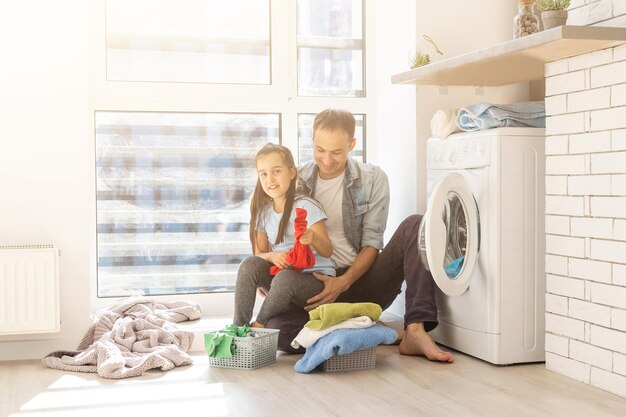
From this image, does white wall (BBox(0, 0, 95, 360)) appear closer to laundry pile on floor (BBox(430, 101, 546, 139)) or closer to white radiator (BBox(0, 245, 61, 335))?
white radiator (BBox(0, 245, 61, 335))

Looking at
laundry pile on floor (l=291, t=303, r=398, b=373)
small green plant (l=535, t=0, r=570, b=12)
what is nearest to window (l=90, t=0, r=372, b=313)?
laundry pile on floor (l=291, t=303, r=398, b=373)

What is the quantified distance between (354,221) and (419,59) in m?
0.69

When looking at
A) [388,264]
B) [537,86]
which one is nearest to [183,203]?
[388,264]

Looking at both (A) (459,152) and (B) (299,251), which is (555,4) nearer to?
(A) (459,152)

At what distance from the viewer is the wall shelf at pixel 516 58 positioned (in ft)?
7.83

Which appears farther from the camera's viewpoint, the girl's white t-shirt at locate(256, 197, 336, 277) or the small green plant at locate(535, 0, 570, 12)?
the girl's white t-shirt at locate(256, 197, 336, 277)

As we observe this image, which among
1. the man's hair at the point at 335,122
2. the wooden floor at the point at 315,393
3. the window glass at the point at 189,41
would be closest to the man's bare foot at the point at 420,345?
the wooden floor at the point at 315,393

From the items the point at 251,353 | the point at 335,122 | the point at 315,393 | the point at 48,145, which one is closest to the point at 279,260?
the point at 251,353

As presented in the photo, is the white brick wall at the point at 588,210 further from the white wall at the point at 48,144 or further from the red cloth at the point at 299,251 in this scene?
the white wall at the point at 48,144

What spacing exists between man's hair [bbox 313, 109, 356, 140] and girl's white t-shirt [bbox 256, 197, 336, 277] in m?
0.30

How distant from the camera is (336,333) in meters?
2.79

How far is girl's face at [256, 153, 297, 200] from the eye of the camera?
3.16 metres

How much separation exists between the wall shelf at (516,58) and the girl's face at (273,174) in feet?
1.76

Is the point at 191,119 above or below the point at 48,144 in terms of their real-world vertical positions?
above
